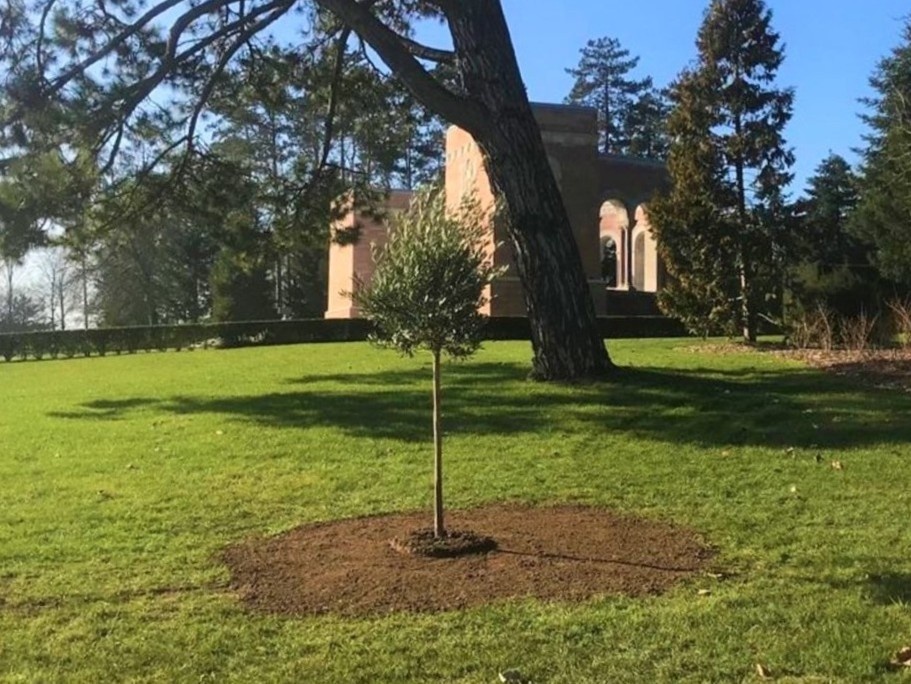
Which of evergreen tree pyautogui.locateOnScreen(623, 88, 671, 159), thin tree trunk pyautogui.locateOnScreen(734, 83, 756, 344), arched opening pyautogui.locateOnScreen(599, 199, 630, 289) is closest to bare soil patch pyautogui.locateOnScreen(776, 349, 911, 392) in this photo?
thin tree trunk pyautogui.locateOnScreen(734, 83, 756, 344)

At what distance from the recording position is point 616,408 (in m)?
10.8

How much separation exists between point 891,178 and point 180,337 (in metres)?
23.7

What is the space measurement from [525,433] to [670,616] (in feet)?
17.5

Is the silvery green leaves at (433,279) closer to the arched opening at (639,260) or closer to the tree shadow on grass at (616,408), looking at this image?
the tree shadow on grass at (616,408)

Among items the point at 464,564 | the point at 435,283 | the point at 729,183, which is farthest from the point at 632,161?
the point at 464,564

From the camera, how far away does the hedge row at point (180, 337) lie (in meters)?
31.5

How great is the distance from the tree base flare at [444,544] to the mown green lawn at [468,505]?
1.04 metres

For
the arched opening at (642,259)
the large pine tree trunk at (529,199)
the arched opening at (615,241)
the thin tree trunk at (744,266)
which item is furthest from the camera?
the arched opening at (615,241)

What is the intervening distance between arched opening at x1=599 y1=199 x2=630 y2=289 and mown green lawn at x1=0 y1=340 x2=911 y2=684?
1209 inches

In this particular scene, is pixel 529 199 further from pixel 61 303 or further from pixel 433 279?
pixel 61 303

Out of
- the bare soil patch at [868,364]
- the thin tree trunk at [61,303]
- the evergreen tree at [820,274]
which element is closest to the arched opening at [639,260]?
the evergreen tree at [820,274]

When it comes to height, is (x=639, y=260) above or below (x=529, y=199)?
above

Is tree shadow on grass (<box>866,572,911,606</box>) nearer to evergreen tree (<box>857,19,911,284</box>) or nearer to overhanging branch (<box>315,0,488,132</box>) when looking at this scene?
overhanging branch (<box>315,0,488,132</box>)

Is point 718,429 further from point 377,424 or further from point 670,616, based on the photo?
point 670,616
